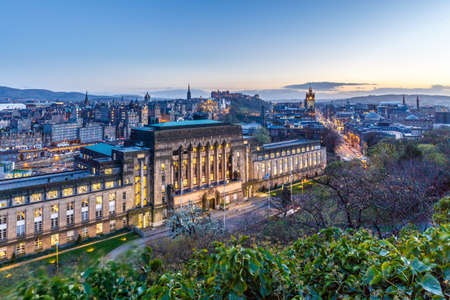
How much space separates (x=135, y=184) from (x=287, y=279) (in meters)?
54.9

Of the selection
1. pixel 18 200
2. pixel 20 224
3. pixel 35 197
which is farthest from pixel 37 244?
pixel 18 200

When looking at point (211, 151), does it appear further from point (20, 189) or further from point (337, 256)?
point (337, 256)

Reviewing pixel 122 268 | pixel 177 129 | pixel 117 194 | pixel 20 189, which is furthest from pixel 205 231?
pixel 122 268

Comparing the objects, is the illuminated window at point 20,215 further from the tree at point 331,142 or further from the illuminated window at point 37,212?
the tree at point 331,142

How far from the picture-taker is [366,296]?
7.08 m

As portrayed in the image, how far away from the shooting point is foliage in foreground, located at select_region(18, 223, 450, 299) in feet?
20.4

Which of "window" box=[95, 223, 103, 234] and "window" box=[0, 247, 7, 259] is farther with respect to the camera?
"window" box=[95, 223, 103, 234]

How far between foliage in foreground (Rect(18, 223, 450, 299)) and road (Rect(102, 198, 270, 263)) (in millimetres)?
43586

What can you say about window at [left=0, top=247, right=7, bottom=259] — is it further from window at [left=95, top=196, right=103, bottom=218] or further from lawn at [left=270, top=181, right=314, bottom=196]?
lawn at [left=270, top=181, right=314, bottom=196]

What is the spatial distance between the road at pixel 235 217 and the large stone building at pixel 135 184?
10.3 feet

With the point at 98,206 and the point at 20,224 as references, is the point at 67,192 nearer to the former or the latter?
the point at 98,206

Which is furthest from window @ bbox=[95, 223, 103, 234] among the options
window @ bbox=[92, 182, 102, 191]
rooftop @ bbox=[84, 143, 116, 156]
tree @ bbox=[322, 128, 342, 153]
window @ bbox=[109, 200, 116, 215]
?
tree @ bbox=[322, 128, 342, 153]

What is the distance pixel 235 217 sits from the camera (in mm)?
64062

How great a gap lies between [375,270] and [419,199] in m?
24.6
